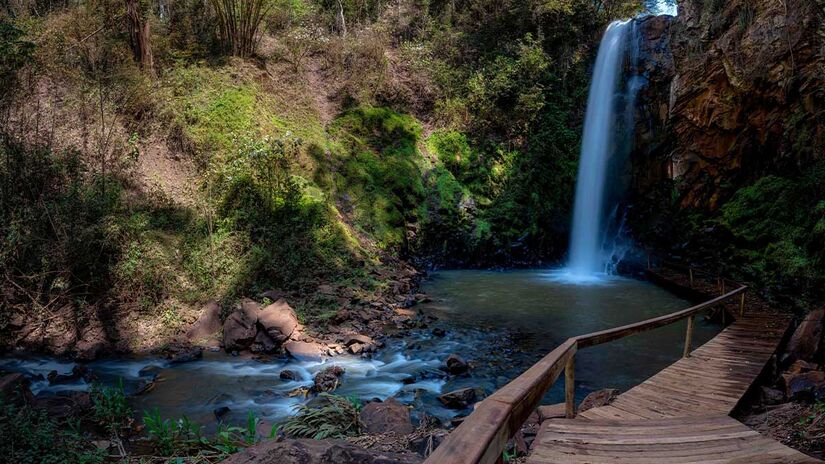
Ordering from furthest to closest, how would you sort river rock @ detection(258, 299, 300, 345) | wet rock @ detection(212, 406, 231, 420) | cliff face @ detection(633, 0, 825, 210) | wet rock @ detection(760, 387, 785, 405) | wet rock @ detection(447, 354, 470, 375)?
cliff face @ detection(633, 0, 825, 210)
river rock @ detection(258, 299, 300, 345)
wet rock @ detection(447, 354, 470, 375)
wet rock @ detection(212, 406, 231, 420)
wet rock @ detection(760, 387, 785, 405)

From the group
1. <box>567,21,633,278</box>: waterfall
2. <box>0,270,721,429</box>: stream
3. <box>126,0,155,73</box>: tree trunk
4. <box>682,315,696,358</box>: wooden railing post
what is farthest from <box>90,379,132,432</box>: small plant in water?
<box>567,21,633,278</box>: waterfall

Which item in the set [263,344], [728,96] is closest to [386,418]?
[263,344]

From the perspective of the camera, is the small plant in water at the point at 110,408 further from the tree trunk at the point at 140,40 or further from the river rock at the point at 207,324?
the tree trunk at the point at 140,40

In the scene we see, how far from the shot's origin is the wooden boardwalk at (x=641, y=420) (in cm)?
159

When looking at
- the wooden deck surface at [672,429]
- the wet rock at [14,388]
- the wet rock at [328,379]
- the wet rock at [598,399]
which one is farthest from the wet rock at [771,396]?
the wet rock at [14,388]

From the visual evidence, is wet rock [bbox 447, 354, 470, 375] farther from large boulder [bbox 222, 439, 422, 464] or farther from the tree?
the tree

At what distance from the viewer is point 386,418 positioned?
4.83 meters

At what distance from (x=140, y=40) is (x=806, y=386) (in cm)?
1570

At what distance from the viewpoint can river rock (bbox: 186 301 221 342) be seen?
26.6ft

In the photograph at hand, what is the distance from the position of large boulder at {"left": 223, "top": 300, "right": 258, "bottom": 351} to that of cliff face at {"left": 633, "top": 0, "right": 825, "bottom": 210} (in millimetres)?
13622

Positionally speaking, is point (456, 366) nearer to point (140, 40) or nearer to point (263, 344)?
point (263, 344)

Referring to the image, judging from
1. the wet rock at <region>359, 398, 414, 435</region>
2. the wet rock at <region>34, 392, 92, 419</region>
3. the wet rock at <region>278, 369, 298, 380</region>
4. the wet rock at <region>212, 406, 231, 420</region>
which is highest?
the wet rock at <region>359, 398, 414, 435</region>

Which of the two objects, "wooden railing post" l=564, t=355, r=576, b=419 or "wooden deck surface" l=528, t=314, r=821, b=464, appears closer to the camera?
"wooden deck surface" l=528, t=314, r=821, b=464

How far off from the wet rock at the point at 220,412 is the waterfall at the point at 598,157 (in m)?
13.9
